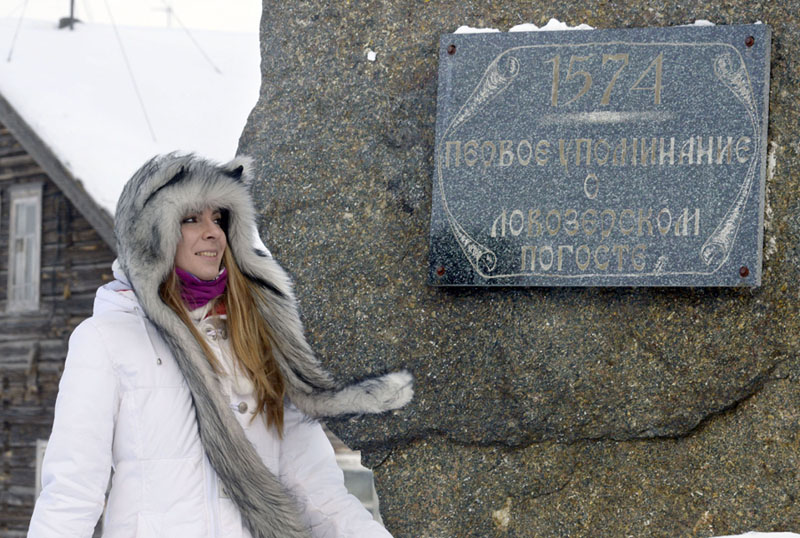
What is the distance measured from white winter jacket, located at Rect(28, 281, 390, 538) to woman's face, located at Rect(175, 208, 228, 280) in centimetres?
17

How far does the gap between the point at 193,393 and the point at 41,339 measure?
26.2ft

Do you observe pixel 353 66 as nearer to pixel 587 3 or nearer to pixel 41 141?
pixel 587 3

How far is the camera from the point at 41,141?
937cm

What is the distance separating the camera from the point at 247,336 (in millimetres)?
2820

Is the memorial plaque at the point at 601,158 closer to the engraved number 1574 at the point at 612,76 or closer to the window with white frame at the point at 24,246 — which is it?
the engraved number 1574 at the point at 612,76

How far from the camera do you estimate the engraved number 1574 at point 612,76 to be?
3.28 meters

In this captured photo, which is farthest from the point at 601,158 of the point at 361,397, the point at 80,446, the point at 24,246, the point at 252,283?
the point at 24,246

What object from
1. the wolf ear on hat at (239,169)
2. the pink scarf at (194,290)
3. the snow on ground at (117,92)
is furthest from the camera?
the snow on ground at (117,92)

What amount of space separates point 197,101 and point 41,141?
1995 millimetres

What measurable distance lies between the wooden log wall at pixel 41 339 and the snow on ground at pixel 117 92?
708 millimetres

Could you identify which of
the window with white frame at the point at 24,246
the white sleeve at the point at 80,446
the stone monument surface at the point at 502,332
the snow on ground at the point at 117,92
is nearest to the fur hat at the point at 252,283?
the white sleeve at the point at 80,446

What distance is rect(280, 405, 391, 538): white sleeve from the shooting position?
2838 millimetres

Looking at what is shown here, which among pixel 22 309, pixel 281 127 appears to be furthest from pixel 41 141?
pixel 281 127

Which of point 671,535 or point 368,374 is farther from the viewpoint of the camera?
point 368,374
